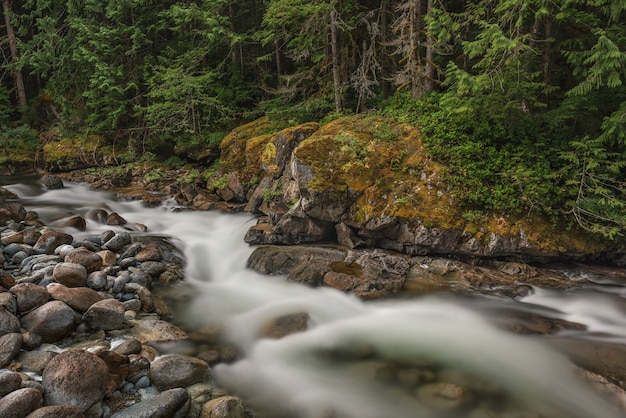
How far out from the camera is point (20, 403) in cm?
363

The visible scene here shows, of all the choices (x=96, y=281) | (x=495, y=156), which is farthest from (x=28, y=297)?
(x=495, y=156)

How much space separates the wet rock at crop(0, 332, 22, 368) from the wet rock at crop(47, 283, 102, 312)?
1066 millimetres

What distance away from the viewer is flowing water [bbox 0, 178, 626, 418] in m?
4.81

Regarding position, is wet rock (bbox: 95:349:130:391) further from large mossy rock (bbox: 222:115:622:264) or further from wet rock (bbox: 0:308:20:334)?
large mossy rock (bbox: 222:115:622:264)

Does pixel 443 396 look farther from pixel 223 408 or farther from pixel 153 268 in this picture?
pixel 153 268

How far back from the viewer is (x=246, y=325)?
271 inches

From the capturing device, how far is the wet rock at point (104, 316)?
576cm

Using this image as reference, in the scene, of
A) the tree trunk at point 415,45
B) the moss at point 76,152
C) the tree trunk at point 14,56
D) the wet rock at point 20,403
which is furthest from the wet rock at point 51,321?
the tree trunk at point 14,56

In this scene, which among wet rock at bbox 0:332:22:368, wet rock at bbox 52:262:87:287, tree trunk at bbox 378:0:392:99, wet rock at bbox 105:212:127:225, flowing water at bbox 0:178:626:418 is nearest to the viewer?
wet rock at bbox 0:332:22:368

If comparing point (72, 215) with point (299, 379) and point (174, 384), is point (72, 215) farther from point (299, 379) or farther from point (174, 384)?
point (299, 379)

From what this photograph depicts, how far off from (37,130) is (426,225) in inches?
916

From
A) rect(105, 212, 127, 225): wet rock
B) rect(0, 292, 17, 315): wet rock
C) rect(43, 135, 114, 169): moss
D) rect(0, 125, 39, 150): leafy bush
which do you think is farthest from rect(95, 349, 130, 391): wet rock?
rect(0, 125, 39, 150): leafy bush

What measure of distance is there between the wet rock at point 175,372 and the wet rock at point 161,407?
54 centimetres

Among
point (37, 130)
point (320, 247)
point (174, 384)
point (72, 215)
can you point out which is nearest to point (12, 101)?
point (37, 130)
